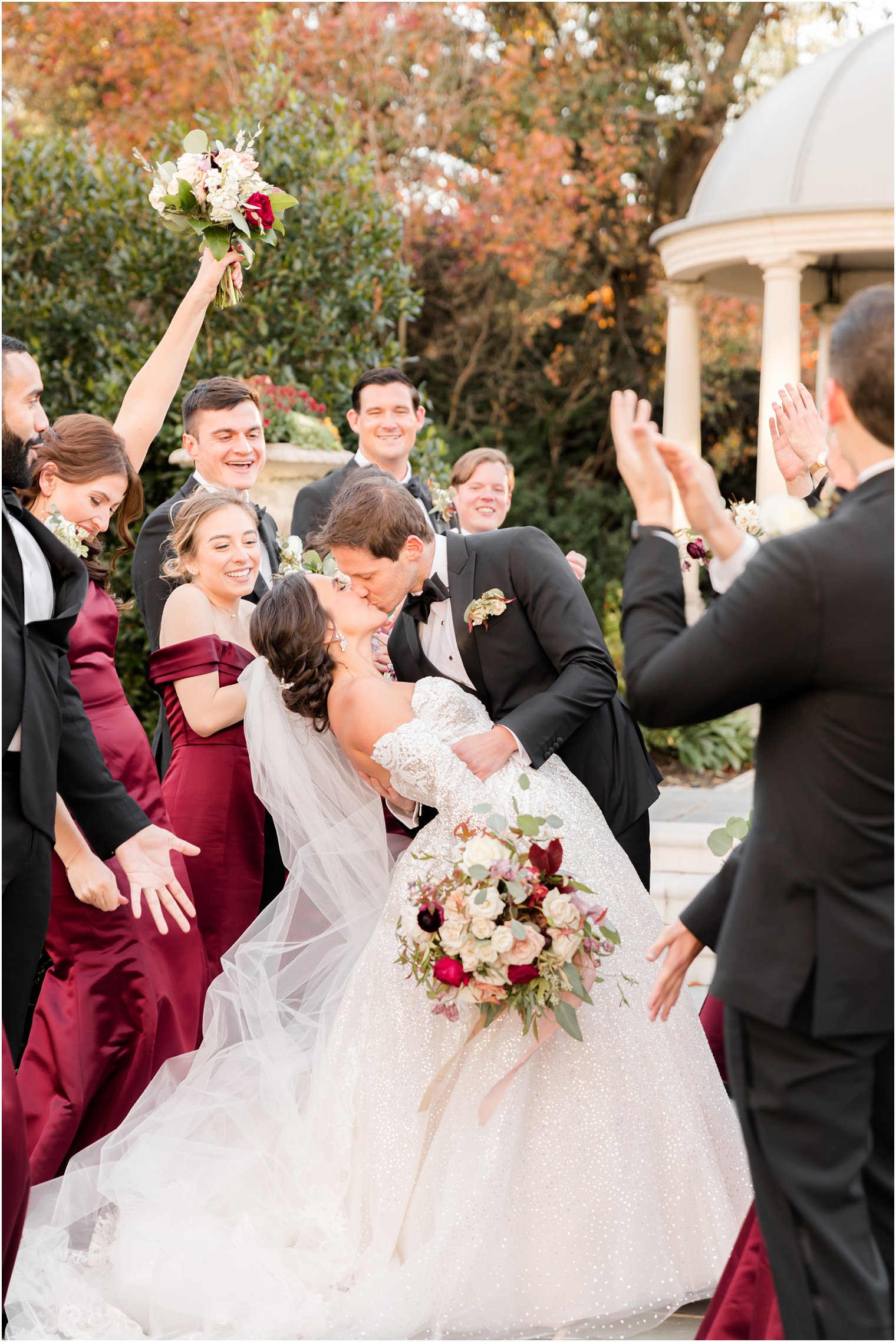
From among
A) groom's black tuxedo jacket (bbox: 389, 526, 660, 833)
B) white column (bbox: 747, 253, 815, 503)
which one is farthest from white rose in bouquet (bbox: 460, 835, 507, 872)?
white column (bbox: 747, 253, 815, 503)

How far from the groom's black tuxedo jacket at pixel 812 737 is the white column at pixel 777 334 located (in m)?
8.18

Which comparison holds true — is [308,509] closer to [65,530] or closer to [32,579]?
[65,530]

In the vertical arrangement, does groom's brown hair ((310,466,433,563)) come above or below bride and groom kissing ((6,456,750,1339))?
above

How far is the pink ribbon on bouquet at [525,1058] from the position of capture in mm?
3174

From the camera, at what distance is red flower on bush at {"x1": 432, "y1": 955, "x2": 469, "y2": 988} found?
301 centimetres

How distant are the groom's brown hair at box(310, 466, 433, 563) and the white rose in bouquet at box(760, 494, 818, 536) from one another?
1504 mm

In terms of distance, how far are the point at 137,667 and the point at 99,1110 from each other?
220 inches

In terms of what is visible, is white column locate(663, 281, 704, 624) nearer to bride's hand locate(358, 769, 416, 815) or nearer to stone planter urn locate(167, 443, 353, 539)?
stone planter urn locate(167, 443, 353, 539)

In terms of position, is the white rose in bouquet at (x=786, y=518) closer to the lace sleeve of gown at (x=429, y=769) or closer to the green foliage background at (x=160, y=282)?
the lace sleeve of gown at (x=429, y=769)

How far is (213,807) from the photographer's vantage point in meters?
4.34

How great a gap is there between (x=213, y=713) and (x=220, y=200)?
1.67 m

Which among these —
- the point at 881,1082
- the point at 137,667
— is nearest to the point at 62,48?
the point at 137,667

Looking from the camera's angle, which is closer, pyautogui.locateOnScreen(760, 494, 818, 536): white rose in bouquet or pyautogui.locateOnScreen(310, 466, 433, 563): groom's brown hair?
pyautogui.locateOnScreen(760, 494, 818, 536): white rose in bouquet

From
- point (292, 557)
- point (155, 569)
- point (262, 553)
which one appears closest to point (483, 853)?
point (292, 557)
